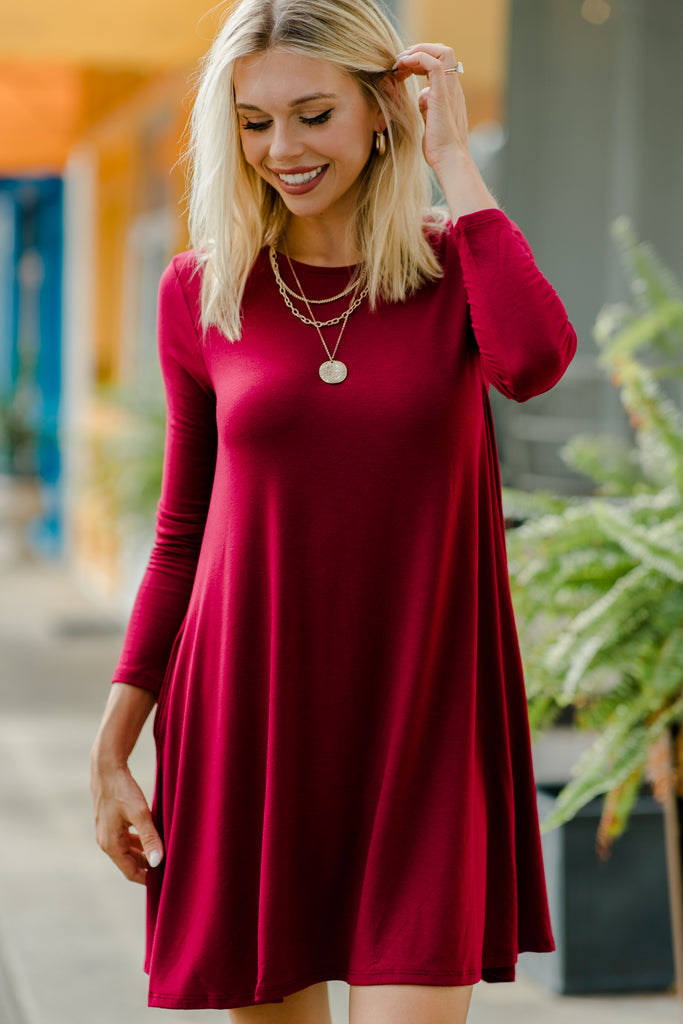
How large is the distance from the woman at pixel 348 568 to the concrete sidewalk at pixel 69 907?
1.47 metres

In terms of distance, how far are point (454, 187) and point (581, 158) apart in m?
4.17

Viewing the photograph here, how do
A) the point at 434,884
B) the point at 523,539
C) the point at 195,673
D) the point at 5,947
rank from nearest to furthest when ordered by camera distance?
the point at 434,884
the point at 195,673
the point at 523,539
the point at 5,947

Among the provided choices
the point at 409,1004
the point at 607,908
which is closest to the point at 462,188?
the point at 409,1004

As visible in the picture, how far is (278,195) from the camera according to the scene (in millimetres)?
1595

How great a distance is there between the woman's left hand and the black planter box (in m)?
1.81

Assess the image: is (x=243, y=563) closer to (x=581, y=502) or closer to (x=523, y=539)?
(x=523, y=539)

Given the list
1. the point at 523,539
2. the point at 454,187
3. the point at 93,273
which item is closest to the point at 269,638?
the point at 454,187

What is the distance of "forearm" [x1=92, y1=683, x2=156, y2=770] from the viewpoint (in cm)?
159

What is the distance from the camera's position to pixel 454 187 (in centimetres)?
145

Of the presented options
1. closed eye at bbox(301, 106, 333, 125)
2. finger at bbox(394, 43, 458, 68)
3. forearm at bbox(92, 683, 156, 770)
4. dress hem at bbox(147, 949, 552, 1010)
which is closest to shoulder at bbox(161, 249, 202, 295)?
closed eye at bbox(301, 106, 333, 125)

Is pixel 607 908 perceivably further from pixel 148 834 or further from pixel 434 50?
pixel 434 50

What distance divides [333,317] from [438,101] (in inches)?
10.4

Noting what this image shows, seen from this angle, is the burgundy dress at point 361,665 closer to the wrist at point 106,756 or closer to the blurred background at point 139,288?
the wrist at point 106,756

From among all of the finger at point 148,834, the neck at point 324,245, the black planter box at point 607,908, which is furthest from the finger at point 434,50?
the black planter box at point 607,908
